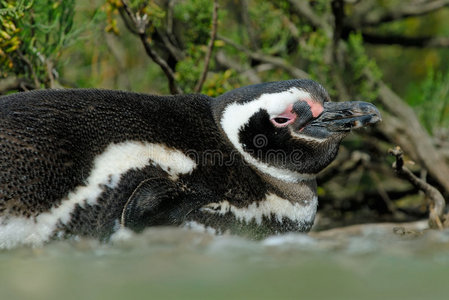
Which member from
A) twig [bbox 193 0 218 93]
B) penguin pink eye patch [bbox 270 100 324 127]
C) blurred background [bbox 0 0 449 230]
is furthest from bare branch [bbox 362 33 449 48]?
penguin pink eye patch [bbox 270 100 324 127]

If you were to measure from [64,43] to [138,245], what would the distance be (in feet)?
4.30

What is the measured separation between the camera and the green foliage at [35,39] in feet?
6.89

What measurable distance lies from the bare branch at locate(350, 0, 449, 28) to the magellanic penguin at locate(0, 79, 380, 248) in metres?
1.62

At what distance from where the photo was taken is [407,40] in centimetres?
354

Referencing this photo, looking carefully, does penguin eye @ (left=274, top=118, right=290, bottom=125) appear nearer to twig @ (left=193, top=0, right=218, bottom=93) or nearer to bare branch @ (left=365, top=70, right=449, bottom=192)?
twig @ (left=193, top=0, right=218, bottom=93)

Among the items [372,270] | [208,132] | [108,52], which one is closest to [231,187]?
[208,132]

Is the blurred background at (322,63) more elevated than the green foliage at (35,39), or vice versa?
the green foliage at (35,39)

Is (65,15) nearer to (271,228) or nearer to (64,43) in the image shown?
(64,43)

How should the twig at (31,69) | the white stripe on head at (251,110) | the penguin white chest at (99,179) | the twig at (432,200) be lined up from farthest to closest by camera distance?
the twig at (31,69), the twig at (432,200), the white stripe on head at (251,110), the penguin white chest at (99,179)

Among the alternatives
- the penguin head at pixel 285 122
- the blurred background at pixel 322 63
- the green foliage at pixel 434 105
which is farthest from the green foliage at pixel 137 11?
the green foliage at pixel 434 105

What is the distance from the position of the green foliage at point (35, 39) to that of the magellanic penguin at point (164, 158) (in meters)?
0.67

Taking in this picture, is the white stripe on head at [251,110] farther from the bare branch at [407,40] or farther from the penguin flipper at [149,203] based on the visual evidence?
the bare branch at [407,40]

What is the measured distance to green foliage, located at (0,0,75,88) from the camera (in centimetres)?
210

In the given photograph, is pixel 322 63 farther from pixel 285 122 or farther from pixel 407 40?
pixel 285 122
